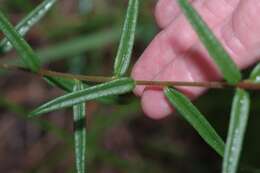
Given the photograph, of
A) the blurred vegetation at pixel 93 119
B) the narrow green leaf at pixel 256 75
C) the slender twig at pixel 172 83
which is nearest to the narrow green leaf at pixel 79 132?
the slender twig at pixel 172 83

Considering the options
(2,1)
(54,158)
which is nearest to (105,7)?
(2,1)

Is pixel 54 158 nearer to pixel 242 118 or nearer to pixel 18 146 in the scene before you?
pixel 18 146

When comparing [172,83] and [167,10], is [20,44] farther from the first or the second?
[167,10]

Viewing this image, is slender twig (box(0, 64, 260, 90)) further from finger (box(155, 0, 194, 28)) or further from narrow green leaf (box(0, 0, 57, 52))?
finger (box(155, 0, 194, 28))

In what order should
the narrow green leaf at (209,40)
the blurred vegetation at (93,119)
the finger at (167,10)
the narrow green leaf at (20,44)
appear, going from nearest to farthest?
the narrow green leaf at (209,40)
the narrow green leaf at (20,44)
the finger at (167,10)
the blurred vegetation at (93,119)

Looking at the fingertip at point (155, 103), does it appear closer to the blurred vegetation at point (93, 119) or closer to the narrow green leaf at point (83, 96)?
the narrow green leaf at point (83, 96)

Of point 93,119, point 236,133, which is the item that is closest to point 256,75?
point 236,133
